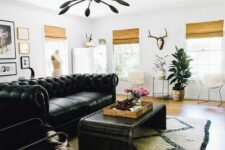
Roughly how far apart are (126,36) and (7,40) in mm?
3329

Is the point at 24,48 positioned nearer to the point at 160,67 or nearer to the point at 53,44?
the point at 53,44

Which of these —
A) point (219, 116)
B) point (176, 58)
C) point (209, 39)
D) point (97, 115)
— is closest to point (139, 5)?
point (176, 58)

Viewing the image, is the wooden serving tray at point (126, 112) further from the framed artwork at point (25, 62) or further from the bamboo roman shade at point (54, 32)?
the bamboo roman shade at point (54, 32)

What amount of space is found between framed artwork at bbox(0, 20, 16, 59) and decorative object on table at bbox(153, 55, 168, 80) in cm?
366

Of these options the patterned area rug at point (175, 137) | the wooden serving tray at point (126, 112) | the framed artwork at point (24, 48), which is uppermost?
the framed artwork at point (24, 48)

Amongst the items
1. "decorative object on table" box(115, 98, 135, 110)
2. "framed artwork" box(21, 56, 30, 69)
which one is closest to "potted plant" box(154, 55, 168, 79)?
"decorative object on table" box(115, 98, 135, 110)

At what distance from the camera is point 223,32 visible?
5328 mm

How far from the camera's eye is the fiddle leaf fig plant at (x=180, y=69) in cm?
546

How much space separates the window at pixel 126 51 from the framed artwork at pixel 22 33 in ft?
8.81

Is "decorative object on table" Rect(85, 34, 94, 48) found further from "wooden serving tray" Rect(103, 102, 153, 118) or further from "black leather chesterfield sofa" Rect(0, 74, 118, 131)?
"wooden serving tray" Rect(103, 102, 153, 118)

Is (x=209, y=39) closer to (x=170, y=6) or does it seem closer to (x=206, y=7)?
(x=206, y=7)

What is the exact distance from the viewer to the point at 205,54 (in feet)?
18.7

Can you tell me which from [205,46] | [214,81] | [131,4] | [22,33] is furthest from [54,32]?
[214,81]

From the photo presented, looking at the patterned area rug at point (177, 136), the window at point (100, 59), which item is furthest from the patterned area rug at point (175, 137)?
the window at point (100, 59)
